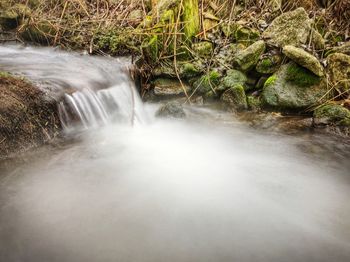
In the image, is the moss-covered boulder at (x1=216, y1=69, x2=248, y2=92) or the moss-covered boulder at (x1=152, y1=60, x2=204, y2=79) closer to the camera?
the moss-covered boulder at (x1=216, y1=69, x2=248, y2=92)

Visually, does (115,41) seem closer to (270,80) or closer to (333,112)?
(270,80)

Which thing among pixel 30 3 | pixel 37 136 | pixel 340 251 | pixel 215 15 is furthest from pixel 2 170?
pixel 30 3

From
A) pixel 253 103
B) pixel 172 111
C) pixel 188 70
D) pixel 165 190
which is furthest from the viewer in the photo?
pixel 188 70

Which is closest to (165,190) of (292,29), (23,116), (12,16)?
(23,116)

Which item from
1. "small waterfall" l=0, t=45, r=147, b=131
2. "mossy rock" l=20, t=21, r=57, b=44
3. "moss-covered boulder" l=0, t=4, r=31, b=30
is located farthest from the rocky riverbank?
"moss-covered boulder" l=0, t=4, r=31, b=30

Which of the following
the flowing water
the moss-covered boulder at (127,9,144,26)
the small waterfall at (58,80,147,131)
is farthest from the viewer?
the moss-covered boulder at (127,9,144,26)

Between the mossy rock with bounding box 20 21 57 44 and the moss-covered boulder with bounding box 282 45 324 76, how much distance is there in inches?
221

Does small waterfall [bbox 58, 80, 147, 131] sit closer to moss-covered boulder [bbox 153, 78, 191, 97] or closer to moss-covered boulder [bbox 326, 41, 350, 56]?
moss-covered boulder [bbox 153, 78, 191, 97]

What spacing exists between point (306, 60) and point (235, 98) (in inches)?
50.4

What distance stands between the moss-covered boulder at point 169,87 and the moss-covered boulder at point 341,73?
2482 millimetres

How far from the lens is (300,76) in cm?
496

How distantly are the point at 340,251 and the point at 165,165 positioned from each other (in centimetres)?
203

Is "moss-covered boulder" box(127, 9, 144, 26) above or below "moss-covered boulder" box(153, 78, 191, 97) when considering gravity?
above

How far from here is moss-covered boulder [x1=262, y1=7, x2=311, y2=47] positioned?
5461 mm
